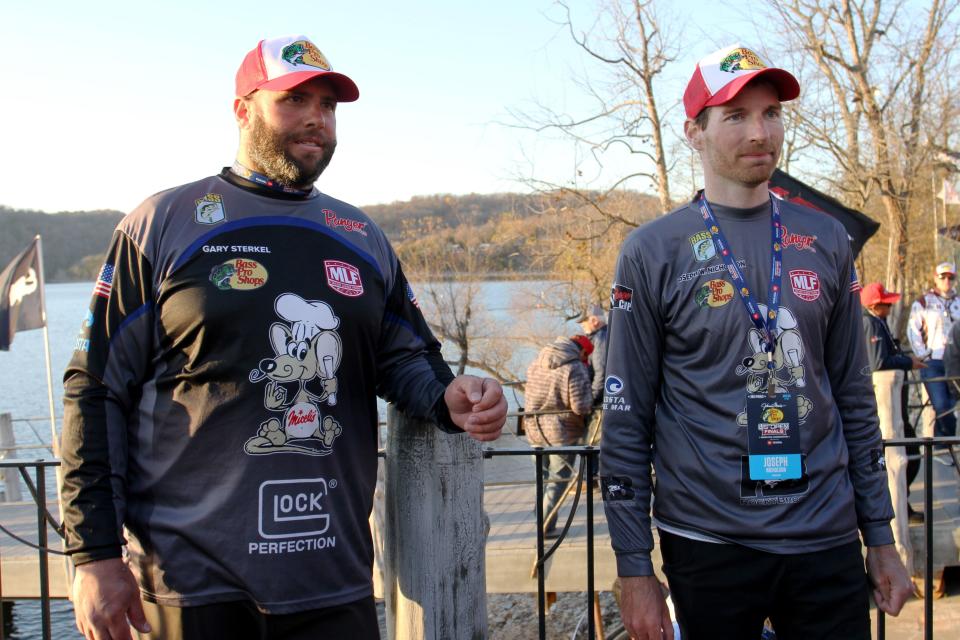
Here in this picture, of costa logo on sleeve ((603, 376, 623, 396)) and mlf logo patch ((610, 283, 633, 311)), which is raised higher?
mlf logo patch ((610, 283, 633, 311))

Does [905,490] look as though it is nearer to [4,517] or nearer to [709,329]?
[709,329]

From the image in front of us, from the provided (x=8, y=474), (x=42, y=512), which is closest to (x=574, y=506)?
(x=42, y=512)

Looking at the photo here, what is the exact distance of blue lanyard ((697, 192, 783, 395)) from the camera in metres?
2.29

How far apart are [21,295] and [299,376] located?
529 inches

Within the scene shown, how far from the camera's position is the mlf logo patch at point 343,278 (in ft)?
7.59

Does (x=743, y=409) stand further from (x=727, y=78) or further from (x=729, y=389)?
(x=727, y=78)

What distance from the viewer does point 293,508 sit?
216cm

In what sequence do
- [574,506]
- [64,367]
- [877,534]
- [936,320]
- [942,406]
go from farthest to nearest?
[64,367], [936,320], [942,406], [574,506], [877,534]

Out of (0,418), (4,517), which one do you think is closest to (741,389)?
(4,517)

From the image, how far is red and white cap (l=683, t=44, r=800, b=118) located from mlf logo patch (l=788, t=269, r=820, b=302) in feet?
1.76

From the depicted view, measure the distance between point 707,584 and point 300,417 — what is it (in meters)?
1.18

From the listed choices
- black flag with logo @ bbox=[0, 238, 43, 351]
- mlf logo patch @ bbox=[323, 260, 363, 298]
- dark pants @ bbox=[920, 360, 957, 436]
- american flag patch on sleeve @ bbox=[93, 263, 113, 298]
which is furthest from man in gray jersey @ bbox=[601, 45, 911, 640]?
black flag with logo @ bbox=[0, 238, 43, 351]

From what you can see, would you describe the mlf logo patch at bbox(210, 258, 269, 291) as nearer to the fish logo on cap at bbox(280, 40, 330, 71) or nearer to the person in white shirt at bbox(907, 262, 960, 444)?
the fish logo on cap at bbox(280, 40, 330, 71)

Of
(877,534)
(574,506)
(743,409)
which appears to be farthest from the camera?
(574,506)
